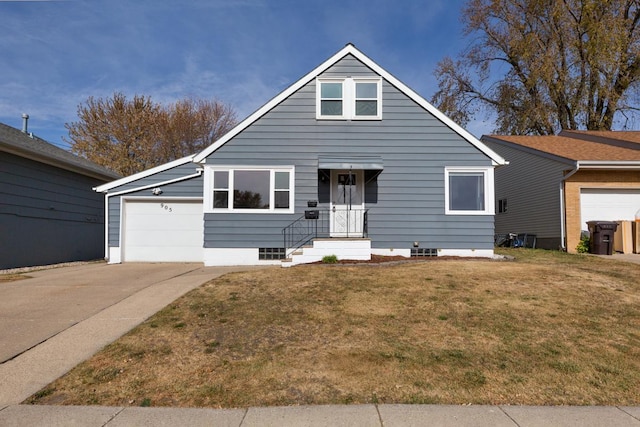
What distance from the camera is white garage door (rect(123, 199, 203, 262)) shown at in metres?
14.0

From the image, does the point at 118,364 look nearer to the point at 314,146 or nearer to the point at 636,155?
the point at 314,146

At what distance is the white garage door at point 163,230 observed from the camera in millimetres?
14023

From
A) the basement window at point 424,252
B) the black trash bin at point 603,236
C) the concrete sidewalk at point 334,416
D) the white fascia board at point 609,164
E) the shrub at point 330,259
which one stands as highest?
the white fascia board at point 609,164

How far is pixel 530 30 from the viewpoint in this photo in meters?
26.1

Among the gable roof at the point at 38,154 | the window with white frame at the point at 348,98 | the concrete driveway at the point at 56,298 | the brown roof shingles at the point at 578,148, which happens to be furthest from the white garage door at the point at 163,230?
the brown roof shingles at the point at 578,148

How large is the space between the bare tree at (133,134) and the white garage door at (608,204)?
25.1 metres

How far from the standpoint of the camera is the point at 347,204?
12.4 m

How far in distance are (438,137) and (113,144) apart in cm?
2319

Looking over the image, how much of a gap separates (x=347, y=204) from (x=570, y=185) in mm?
8476

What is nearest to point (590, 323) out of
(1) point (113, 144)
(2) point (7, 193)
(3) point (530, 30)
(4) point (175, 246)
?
(4) point (175, 246)

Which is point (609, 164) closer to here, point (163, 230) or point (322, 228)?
point (322, 228)

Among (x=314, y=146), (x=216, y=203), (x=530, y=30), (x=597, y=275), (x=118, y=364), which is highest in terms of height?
(x=530, y=30)

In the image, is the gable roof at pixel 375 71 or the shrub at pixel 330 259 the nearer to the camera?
the shrub at pixel 330 259

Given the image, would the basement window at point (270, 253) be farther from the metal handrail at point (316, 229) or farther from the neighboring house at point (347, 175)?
the metal handrail at point (316, 229)
